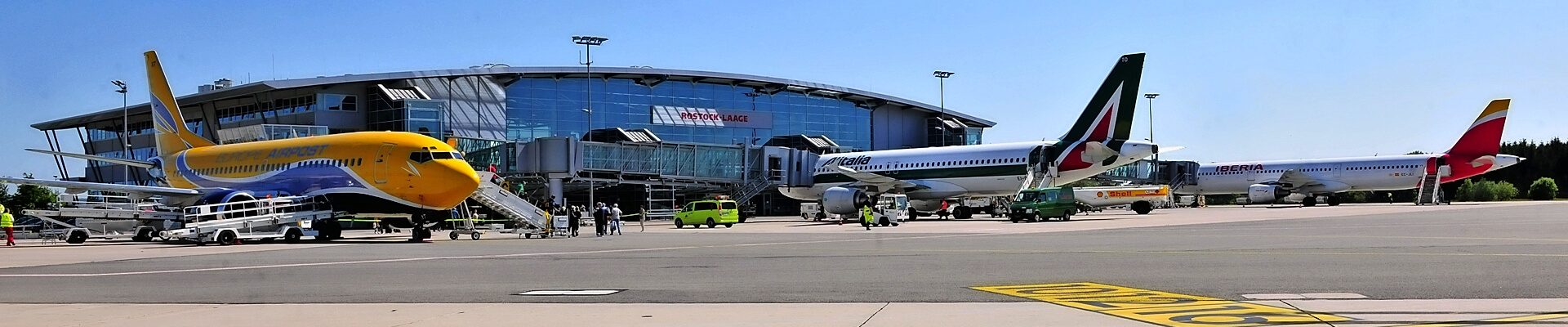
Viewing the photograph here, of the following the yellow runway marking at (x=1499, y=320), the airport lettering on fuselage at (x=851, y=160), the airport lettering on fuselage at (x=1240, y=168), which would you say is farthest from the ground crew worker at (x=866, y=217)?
the airport lettering on fuselage at (x=1240, y=168)

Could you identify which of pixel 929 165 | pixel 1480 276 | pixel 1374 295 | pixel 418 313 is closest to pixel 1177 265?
pixel 1480 276

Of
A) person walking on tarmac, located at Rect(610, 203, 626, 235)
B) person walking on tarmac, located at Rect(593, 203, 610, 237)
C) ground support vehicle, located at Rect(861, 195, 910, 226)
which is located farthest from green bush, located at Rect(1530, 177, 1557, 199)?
person walking on tarmac, located at Rect(593, 203, 610, 237)

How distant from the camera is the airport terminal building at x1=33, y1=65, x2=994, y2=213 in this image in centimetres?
5747

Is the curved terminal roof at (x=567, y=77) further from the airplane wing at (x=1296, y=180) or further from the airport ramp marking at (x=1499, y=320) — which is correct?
the airport ramp marking at (x=1499, y=320)

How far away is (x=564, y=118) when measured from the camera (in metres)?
64.7

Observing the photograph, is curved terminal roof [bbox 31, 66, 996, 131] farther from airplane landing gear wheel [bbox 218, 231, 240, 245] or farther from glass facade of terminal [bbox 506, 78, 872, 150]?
airplane landing gear wheel [bbox 218, 231, 240, 245]

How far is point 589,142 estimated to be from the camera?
5484cm

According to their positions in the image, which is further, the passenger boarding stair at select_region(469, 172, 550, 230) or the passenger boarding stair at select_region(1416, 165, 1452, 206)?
the passenger boarding stair at select_region(1416, 165, 1452, 206)

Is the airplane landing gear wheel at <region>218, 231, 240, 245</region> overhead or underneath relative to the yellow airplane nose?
underneath

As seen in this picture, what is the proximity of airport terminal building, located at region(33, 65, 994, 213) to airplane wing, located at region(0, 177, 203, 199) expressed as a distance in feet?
67.7

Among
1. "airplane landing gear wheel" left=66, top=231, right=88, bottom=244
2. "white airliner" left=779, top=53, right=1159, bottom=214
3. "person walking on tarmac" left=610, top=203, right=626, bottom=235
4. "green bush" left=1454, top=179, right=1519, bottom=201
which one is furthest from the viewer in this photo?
"green bush" left=1454, top=179, right=1519, bottom=201

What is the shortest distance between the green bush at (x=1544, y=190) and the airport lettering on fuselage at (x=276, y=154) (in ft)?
287

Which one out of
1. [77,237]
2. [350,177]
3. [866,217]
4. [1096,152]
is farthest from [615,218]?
[1096,152]

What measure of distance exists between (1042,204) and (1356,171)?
123ft
